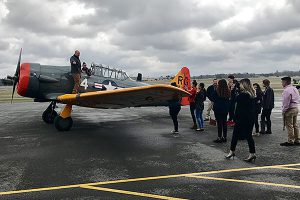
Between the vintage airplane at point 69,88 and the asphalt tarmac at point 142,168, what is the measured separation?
108cm

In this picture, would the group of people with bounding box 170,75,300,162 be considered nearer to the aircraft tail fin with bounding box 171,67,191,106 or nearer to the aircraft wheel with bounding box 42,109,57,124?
the aircraft tail fin with bounding box 171,67,191,106

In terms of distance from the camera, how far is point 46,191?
4215 mm

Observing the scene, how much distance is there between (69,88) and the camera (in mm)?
10617

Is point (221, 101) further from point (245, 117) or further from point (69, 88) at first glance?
point (69, 88)

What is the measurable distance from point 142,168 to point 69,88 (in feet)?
20.4

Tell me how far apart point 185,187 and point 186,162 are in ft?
4.87

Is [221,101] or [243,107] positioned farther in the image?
[221,101]

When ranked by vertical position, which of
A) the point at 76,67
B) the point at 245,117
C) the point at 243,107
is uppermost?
the point at 76,67

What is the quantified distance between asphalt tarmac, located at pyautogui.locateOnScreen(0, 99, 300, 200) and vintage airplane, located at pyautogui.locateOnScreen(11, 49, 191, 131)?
108 centimetres

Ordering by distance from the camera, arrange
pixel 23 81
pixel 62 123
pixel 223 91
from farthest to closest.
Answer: pixel 23 81, pixel 62 123, pixel 223 91

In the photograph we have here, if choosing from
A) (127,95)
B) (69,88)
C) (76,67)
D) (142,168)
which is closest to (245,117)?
(142,168)

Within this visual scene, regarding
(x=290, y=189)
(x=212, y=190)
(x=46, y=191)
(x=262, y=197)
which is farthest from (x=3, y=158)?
(x=290, y=189)

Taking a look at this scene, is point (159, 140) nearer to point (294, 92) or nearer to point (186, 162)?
point (186, 162)

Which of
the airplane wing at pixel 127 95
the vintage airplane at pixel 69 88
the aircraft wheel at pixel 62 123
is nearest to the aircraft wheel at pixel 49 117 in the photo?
the vintage airplane at pixel 69 88
